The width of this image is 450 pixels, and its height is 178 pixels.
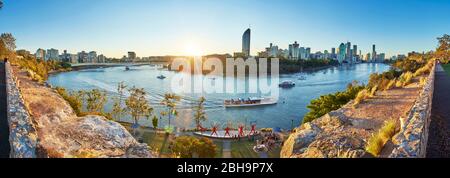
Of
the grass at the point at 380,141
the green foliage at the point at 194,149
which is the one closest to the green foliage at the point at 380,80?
the green foliage at the point at 194,149

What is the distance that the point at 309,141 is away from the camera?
19.1 ft

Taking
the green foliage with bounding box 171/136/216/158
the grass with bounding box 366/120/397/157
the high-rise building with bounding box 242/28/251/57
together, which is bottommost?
the green foliage with bounding box 171/136/216/158

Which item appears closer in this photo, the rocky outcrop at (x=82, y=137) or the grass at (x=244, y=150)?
the rocky outcrop at (x=82, y=137)

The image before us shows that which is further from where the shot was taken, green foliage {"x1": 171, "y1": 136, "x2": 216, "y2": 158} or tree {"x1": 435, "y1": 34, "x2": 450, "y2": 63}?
tree {"x1": 435, "y1": 34, "x2": 450, "y2": 63}

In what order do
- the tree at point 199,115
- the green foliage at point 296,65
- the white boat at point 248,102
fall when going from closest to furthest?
1. the tree at point 199,115
2. the white boat at point 248,102
3. the green foliage at point 296,65

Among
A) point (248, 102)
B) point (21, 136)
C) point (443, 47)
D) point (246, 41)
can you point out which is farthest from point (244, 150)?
point (246, 41)

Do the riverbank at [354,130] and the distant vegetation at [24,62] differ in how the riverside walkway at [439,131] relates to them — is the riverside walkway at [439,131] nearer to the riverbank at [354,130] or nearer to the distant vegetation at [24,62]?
the riverbank at [354,130]

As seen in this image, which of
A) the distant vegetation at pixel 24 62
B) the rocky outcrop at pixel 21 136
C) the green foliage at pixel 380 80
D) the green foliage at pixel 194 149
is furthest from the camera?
the distant vegetation at pixel 24 62

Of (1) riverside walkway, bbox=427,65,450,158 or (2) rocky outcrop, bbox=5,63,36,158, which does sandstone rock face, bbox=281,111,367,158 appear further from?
(2) rocky outcrop, bbox=5,63,36,158

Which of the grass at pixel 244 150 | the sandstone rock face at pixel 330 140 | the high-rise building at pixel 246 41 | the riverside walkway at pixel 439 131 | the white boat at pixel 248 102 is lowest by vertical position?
the grass at pixel 244 150

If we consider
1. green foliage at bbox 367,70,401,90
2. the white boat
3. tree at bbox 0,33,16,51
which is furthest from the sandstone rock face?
tree at bbox 0,33,16,51

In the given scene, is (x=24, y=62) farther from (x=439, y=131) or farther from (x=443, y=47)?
(x=443, y=47)

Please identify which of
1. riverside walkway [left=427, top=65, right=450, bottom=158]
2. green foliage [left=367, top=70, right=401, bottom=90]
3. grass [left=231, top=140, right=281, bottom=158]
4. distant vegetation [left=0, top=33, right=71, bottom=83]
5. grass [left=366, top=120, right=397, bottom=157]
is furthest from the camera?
distant vegetation [left=0, top=33, right=71, bottom=83]
